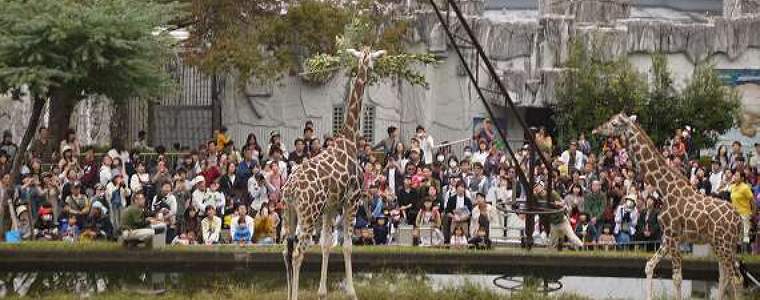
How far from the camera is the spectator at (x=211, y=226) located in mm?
25955

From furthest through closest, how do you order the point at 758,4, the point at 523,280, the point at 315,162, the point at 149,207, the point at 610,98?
the point at 758,4
the point at 610,98
the point at 149,207
the point at 523,280
the point at 315,162

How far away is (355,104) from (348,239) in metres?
1.65

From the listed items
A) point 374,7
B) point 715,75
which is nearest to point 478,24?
point 374,7

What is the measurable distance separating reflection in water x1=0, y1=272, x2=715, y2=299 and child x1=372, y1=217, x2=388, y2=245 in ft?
15.1

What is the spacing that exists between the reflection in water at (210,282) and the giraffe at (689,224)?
48.2 inches

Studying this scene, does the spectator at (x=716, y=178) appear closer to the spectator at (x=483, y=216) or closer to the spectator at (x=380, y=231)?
the spectator at (x=483, y=216)

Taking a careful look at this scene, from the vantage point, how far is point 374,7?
38125 millimetres

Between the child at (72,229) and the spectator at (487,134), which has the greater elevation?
the spectator at (487,134)

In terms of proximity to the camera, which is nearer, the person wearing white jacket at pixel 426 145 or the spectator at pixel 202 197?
the spectator at pixel 202 197

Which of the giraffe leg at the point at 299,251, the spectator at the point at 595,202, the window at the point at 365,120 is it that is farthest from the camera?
the window at the point at 365,120

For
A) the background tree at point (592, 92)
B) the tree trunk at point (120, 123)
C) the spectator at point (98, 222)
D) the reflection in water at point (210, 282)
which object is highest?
the background tree at point (592, 92)

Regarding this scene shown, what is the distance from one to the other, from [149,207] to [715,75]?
1596 centimetres

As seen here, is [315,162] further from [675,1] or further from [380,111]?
[675,1]

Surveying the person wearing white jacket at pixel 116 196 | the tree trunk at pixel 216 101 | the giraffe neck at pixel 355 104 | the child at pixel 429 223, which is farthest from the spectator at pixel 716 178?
the tree trunk at pixel 216 101
